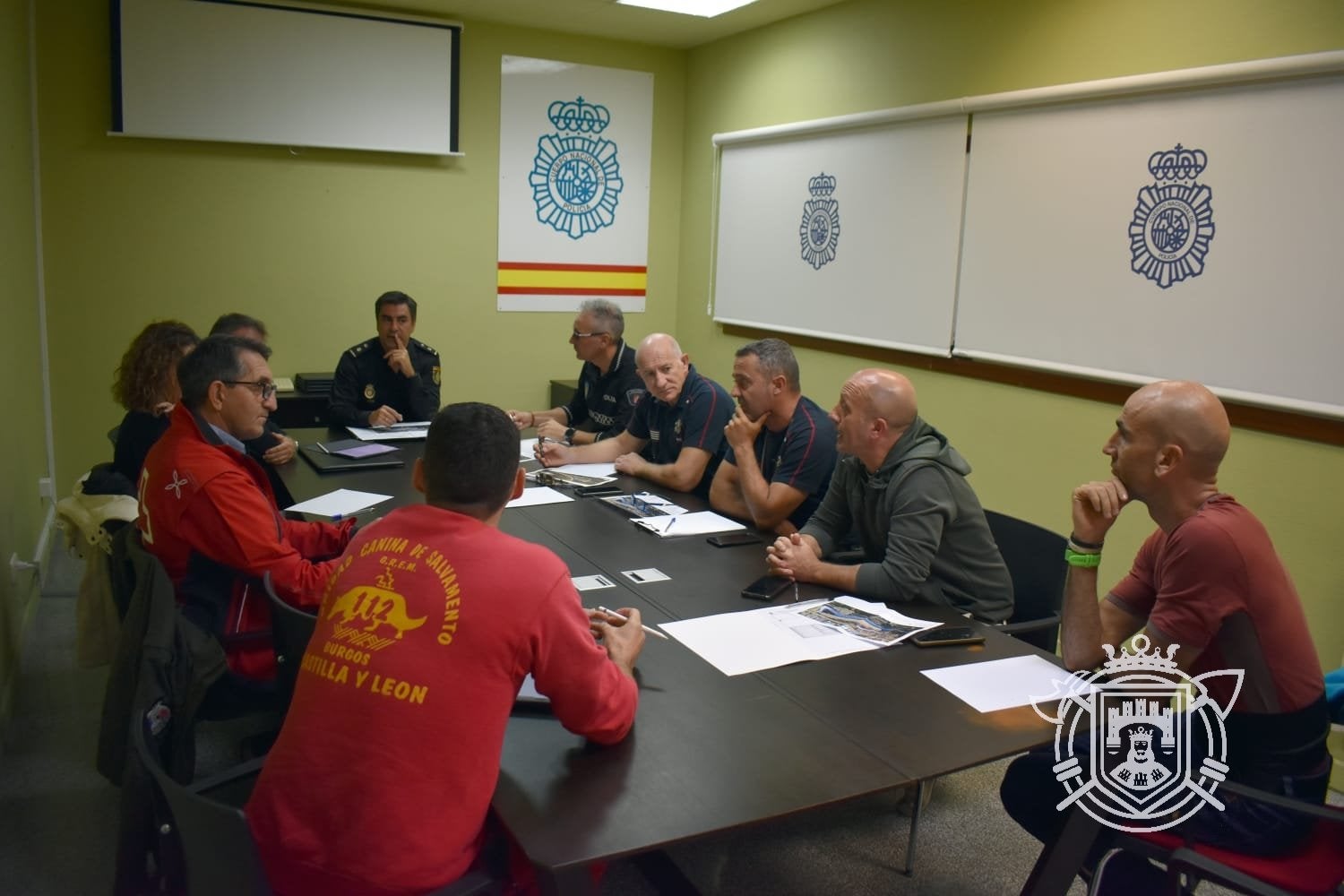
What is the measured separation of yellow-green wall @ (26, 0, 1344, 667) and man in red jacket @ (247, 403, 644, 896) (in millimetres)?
2715

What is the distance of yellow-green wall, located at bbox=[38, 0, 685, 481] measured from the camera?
200 inches

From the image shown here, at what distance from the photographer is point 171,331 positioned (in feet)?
10.9

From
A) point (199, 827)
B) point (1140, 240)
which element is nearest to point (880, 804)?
point (199, 827)

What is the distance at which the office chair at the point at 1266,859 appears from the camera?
160cm

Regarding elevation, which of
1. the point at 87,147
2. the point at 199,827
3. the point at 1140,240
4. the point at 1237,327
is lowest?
the point at 199,827

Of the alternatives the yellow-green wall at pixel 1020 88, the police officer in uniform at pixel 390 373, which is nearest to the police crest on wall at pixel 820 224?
the yellow-green wall at pixel 1020 88

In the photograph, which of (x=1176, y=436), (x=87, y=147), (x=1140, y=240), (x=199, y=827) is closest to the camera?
(x=199, y=827)

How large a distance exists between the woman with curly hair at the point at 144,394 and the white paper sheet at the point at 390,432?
37.1 inches

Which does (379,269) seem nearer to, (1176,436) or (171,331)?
(171,331)

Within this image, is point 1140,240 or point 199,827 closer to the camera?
point 199,827

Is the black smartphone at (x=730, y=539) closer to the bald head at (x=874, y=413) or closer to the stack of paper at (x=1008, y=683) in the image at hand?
the bald head at (x=874, y=413)

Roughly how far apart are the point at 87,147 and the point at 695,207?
11.1ft

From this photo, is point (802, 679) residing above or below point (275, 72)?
below

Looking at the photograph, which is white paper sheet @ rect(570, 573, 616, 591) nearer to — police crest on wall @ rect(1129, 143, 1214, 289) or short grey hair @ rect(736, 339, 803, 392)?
short grey hair @ rect(736, 339, 803, 392)
